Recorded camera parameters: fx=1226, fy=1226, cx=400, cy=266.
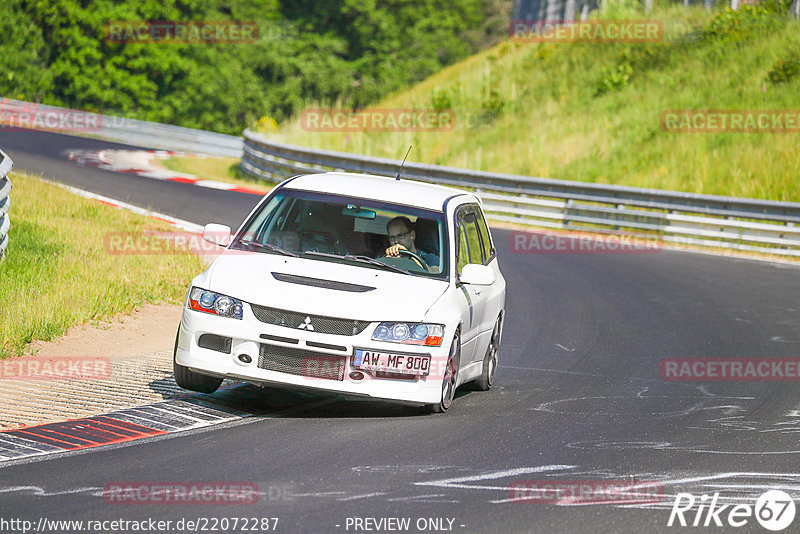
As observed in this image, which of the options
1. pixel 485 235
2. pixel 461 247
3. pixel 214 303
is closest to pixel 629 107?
pixel 485 235

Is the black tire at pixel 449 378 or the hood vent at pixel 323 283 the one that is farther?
the black tire at pixel 449 378

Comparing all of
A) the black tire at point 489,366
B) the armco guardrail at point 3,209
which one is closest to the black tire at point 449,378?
the black tire at point 489,366

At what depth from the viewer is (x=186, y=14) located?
65.2 metres

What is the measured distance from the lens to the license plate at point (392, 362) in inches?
325

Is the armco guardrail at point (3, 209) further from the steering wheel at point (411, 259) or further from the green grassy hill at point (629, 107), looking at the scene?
the green grassy hill at point (629, 107)

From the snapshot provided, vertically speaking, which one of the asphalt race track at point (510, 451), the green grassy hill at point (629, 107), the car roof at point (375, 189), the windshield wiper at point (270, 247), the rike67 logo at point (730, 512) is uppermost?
the green grassy hill at point (629, 107)

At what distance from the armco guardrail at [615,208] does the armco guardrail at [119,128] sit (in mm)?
14621

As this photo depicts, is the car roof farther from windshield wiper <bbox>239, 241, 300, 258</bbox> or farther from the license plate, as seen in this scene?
the license plate

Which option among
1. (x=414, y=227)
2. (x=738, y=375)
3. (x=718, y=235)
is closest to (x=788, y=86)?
(x=718, y=235)

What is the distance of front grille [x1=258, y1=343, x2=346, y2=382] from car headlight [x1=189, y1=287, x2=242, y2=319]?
1.07ft

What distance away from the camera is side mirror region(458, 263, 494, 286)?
358 inches

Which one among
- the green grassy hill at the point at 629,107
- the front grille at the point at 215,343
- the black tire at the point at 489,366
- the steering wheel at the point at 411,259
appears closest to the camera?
the front grille at the point at 215,343

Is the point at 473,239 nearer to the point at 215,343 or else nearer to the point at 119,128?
the point at 215,343

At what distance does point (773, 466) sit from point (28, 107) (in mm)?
39522
